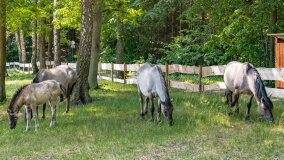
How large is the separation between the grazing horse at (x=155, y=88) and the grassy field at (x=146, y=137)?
39 cm

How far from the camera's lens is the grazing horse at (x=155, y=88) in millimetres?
8148

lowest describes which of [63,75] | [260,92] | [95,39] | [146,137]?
[146,137]

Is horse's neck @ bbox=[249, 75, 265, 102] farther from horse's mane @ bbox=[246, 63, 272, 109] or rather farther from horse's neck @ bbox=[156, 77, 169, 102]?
horse's neck @ bbox=[156, 77, 169, 102]

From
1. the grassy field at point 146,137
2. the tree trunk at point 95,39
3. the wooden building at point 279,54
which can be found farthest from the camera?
the tree trunk at point 95,39

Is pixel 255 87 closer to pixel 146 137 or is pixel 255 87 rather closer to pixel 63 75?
pixel 146 137

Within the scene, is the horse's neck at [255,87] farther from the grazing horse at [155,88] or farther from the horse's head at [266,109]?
the grazing horse at [155,88]

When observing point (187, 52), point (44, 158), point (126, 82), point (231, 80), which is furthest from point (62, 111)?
point (187, 52)

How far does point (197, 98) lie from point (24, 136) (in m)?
6.85

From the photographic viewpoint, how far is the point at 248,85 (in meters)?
8.62

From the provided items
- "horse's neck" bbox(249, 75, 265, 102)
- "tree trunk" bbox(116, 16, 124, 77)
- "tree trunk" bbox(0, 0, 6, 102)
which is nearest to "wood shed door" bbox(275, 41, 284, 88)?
"horse's neck" bbox(249, 75, 265, 102)

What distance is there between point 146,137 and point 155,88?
1.92 m

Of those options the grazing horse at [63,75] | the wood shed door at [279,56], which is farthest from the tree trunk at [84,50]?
the wood shed door at [279,56]

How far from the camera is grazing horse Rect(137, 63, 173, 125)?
8148 mm

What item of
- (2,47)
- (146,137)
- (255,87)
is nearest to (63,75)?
(2,47)
